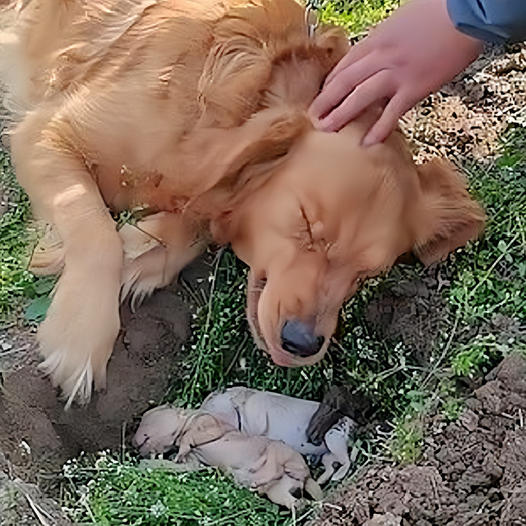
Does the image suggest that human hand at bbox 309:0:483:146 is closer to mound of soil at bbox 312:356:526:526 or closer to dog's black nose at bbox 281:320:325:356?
dog's black nose at bbox 281:320:325:356

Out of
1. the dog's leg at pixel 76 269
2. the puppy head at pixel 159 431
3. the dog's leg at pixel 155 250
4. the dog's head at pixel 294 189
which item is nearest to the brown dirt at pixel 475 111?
the dog's head at pixel 294 189

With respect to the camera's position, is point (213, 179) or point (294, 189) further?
point (213, 179)

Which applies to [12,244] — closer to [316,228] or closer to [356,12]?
[316,228]

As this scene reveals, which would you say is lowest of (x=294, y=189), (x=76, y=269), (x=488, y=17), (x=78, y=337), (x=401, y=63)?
(x=78, y=337)

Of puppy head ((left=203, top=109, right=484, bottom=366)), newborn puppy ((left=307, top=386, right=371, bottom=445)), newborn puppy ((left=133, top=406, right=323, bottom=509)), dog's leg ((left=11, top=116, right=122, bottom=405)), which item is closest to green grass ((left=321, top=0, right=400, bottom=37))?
puppy head ((left=203, top=109, right=484, bottom=366))

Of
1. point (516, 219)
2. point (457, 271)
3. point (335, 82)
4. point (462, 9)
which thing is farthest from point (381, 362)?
point (462, 9)

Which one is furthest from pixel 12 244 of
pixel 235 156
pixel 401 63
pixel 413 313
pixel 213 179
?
pixel 401 63

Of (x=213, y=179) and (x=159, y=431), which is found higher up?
(x=213, y=179)

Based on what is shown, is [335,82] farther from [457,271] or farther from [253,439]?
[253,439]

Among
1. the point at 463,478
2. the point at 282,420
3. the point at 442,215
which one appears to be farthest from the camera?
the point at 442,215
